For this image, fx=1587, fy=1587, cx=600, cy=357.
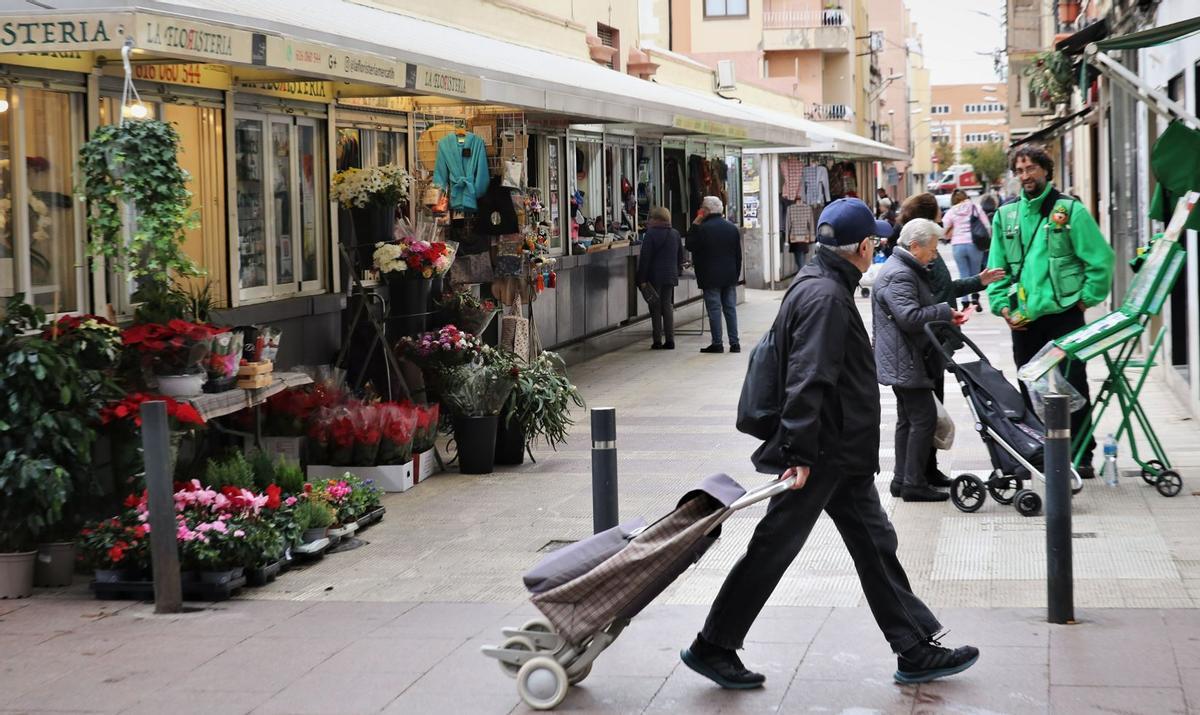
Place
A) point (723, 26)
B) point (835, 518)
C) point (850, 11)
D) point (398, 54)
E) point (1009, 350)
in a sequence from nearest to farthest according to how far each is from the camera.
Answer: point (835, 518) < point (398, 54) < point (1009, 350) < point (723, 26) < point (850, 11)

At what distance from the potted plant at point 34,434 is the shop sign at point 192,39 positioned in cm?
141

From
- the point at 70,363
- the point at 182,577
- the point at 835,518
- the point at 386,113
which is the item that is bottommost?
the point at 182,577

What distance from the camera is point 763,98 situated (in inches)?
1718

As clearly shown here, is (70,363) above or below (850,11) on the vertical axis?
below

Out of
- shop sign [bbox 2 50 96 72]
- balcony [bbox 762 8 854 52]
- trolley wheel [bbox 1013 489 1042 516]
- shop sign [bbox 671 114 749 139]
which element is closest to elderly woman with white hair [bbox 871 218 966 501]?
trolley wheel [bbox 1013 489 1042 516]

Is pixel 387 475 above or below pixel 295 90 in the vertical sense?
below

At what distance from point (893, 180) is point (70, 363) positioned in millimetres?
75509

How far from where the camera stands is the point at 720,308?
734 inches

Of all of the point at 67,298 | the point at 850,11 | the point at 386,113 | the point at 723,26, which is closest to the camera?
the point at 67,298

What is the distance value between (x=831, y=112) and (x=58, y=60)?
5258cm

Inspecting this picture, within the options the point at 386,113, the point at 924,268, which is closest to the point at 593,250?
the point at 386,113

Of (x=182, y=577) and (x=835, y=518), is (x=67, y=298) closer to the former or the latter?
(x=182, y=577)

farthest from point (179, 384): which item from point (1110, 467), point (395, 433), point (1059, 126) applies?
point (1059, 126)

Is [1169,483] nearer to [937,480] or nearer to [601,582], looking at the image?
[937,480]
